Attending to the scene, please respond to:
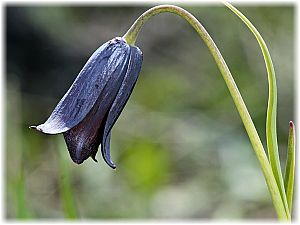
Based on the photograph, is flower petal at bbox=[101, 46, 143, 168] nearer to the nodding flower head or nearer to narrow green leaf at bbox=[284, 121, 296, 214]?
the nodding flower head

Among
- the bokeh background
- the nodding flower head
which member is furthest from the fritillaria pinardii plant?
the bokeh background

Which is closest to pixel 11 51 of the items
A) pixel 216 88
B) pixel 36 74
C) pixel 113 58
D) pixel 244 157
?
pixel 36 74

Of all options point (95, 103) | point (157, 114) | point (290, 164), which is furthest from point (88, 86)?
point (157, 114)

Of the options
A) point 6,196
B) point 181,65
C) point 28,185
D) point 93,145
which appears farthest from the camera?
point 181,65

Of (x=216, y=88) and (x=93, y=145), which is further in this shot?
(x=216, y=88)

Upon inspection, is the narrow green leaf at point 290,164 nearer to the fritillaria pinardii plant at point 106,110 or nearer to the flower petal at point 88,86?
the fritillaria pinardii plant at point 106,110

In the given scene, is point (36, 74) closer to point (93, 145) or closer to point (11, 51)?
point (11, 51)

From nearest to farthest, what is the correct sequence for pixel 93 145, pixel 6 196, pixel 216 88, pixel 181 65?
1. pixel 93 145
2. pixel 6 196
3. pixel 216 88
4. pixel 181 65
